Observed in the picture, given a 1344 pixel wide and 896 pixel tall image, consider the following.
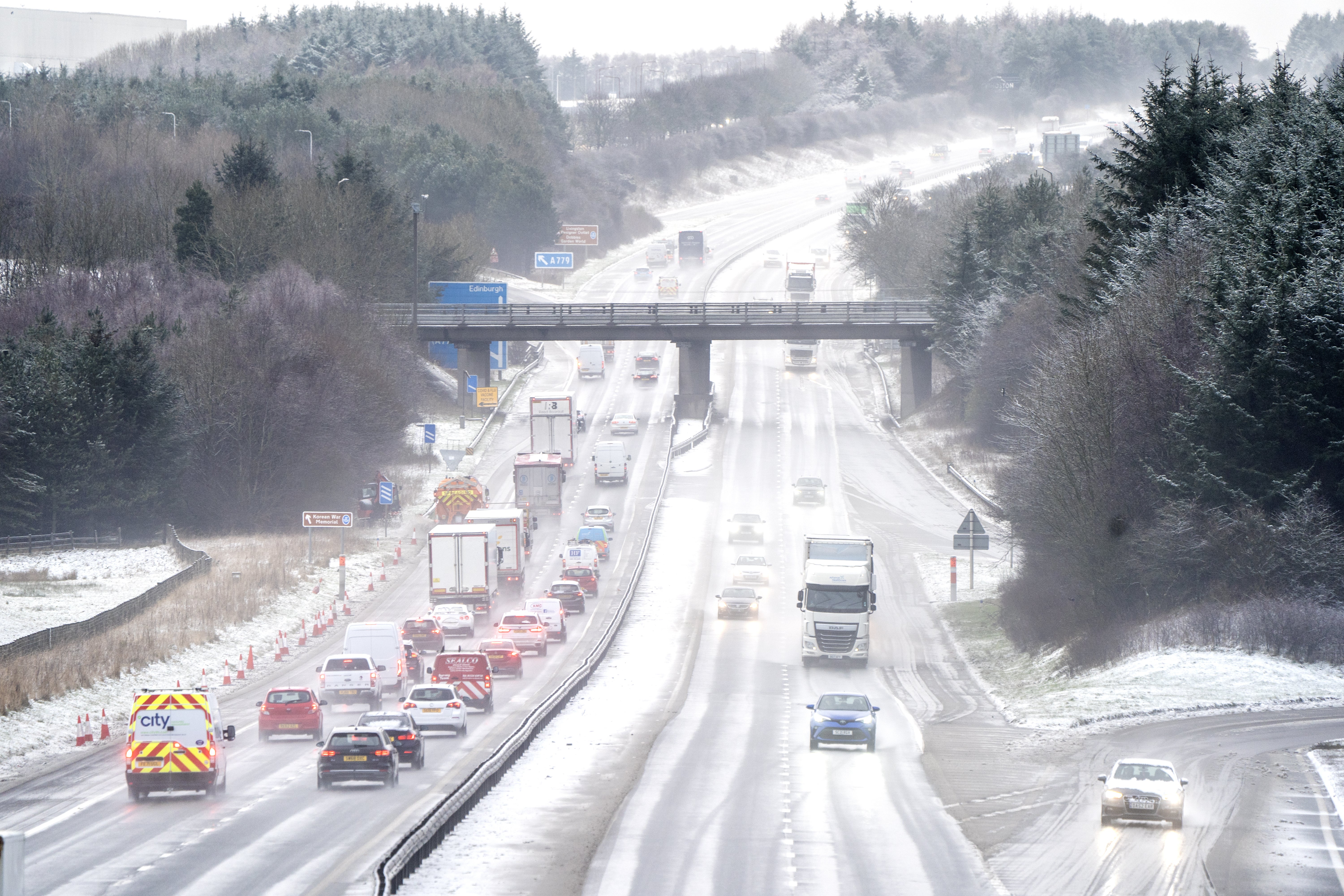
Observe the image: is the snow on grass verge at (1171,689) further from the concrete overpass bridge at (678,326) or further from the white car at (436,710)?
the concrete overpass bridge at (678,326)

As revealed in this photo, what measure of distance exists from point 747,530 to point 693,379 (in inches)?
1200

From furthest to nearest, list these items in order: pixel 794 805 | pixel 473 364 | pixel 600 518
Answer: pixel 473 364, pixel 600 518, pixel 794 805

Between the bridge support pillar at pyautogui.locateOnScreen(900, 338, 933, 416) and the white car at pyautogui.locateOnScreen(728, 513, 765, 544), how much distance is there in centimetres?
3433

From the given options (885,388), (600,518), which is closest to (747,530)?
(600,518)

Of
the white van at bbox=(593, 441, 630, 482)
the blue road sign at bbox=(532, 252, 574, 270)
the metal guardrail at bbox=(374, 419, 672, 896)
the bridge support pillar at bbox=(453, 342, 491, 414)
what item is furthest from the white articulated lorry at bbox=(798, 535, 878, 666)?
the blue road sign at bbox=(532, 252, 574, 270)

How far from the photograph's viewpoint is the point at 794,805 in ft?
97.5

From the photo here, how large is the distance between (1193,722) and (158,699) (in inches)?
917

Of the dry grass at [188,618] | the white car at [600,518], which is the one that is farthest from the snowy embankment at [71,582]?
the white car at [600,518]

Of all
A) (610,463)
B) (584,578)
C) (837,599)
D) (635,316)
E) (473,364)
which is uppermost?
(635,316)

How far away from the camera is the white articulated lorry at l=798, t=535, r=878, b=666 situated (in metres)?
49.2

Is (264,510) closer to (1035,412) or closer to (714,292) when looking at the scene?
(1035,412)

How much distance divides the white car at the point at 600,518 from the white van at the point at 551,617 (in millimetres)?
18921

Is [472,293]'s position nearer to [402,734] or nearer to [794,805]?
[402,734]

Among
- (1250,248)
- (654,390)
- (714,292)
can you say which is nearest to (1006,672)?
(1250,248)
